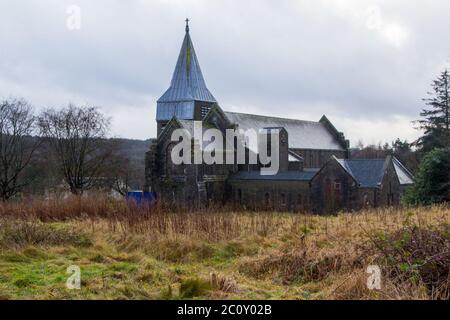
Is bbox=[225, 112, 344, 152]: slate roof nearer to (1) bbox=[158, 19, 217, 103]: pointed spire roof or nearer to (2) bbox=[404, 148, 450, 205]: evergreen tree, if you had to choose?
(1) bbox=[158, 19, 217, 103]: pointed spire roof

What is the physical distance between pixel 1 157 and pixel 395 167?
35083mm

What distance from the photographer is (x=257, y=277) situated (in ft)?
31.8

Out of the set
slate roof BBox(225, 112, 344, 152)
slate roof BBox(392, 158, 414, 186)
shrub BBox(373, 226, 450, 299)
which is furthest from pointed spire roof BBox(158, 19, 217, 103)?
shrub BBox(373, 226, 450, 299)

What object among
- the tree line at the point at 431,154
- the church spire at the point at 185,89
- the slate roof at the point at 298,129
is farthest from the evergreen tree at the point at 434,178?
the church spire at the point at 185,89

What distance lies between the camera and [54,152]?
49188 mm

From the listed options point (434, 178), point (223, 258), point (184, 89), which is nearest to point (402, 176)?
point (434, 178)

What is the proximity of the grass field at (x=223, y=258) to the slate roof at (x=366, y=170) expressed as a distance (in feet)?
71.4

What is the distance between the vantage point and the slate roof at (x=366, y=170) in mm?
36250

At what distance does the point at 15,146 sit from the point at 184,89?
17.1 metres

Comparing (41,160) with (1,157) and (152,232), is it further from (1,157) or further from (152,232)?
(152,232)

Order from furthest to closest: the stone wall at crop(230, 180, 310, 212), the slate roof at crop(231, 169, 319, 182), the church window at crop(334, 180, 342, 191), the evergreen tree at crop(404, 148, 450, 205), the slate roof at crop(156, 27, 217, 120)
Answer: the slate roof at crop(156, 27, 217, 120)
the slate roof at crop(231, 169, 319, 182)
the stone wall at crop(230, 180, 310, 212)
the church window at crop(334, 180, 342, 191)
the evergreen tree at crop(404, 148, 450, 205)

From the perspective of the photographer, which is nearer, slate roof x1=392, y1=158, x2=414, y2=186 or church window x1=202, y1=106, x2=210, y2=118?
slate roof x1=392, y1=158, x2=414, y2=186

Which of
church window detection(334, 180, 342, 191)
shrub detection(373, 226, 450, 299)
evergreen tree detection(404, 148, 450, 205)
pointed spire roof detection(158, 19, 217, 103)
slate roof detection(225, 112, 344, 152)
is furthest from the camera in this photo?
slate roof detection(225, 112, 344, 152)

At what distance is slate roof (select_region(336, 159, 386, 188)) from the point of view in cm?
3625
